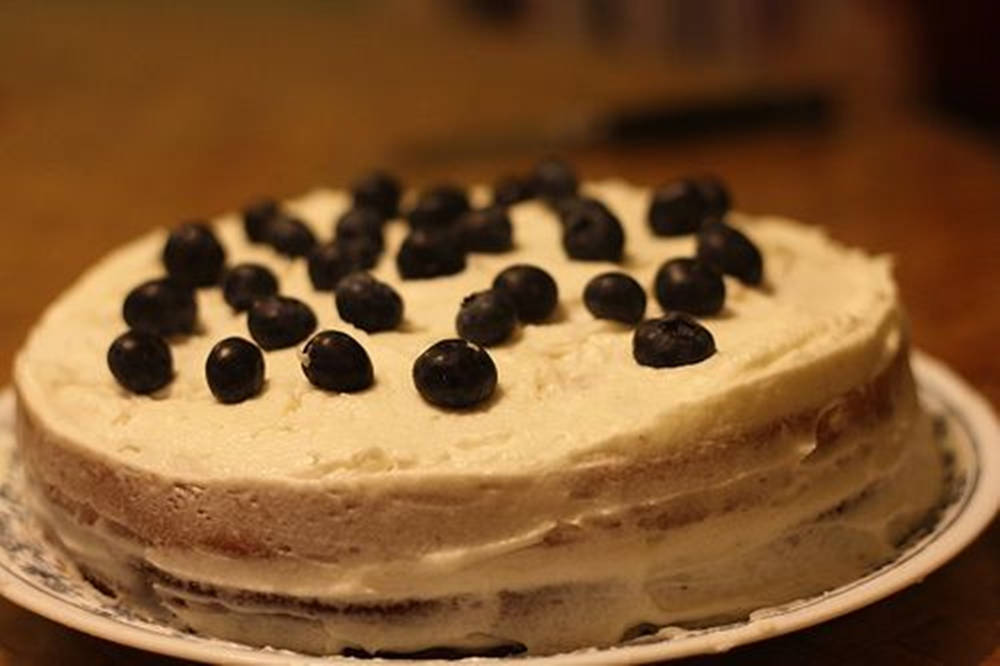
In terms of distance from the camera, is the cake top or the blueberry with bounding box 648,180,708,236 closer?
the cake top

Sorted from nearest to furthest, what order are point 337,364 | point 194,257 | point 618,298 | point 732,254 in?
1. point 337,364
2. point 618,298
3. point 732,254
4. point 194,257

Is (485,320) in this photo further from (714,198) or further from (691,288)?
(714,198)

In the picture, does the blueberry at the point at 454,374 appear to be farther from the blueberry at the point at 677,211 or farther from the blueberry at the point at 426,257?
the blueberry at the point at 677,211

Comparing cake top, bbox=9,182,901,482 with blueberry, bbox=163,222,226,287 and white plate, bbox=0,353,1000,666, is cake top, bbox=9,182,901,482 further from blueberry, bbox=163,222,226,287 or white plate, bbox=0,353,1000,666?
white plate, bbox=0,353,1000,666

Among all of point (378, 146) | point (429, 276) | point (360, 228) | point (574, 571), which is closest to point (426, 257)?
point (429, 276)

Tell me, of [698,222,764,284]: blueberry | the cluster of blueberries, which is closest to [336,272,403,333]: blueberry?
the cluster of blueberries

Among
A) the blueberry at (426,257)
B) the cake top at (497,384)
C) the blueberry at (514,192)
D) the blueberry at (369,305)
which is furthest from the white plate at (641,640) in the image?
the blueberry at (514,192)

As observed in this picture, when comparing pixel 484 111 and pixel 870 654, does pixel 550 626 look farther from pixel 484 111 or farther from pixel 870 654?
pixel 484 111
